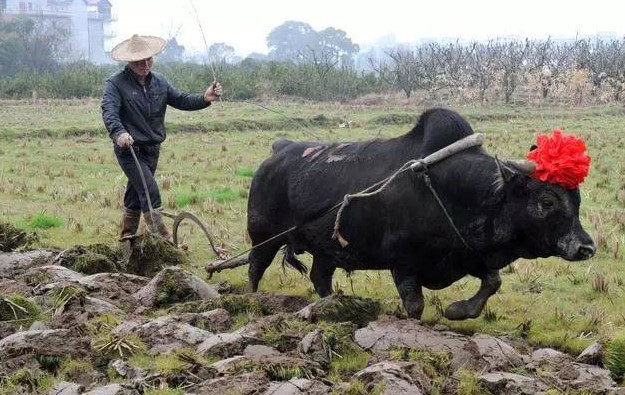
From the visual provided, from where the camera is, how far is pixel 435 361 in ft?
16.2

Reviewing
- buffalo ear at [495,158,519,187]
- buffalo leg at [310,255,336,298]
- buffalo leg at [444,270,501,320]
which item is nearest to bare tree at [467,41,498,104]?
buffalo leg at [310,255,336,298]

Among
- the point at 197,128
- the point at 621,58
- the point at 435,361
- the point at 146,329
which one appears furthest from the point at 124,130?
the point at 621,58

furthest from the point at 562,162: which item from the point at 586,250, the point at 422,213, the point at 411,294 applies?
the point at 411,294

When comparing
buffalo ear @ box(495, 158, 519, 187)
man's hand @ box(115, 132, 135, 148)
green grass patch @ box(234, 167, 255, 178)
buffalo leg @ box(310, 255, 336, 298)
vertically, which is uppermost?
buffalo ear @ box(495, 158, 519, 187)

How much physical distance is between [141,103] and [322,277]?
2639mm

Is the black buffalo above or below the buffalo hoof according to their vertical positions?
above

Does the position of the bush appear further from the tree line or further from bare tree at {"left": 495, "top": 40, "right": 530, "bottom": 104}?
bare tree at {"left": 495, "top": 40, "right": 530, "bottom": 104}

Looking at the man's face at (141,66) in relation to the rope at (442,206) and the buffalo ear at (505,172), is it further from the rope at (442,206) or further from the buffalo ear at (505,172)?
the buffalo ear at (505,172)

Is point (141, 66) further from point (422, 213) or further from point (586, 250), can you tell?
point (586, 250)

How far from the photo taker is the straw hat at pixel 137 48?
8.26 meters

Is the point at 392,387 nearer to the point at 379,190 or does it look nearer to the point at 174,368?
the point at 174,368

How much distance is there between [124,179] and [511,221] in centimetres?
1042

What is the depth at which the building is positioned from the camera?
10025 cm

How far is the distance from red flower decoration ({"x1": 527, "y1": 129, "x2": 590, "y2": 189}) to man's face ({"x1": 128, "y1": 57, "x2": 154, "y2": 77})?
14.0 ft
